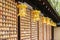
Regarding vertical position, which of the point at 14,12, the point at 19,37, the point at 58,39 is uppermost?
the point at 14,12

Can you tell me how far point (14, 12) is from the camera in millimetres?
5629

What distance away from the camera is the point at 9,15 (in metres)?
5.14

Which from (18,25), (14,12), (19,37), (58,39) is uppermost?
(14,12)

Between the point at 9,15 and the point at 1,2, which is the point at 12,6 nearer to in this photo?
the point at 9,15

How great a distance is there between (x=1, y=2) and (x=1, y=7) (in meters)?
0.12

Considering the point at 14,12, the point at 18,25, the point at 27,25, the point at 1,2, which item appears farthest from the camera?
→ the point at 27,25

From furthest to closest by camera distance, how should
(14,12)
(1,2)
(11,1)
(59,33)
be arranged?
(59,33) < (14,12) < (11,1) < (1,2)

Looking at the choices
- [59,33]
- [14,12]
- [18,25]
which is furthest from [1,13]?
[59,33]

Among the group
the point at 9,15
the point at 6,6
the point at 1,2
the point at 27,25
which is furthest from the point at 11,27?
the point at 27,25

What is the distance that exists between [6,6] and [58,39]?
595 inches

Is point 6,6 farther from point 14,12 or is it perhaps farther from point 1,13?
point 14,12

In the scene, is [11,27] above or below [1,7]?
below

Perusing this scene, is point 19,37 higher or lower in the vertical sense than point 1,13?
lower

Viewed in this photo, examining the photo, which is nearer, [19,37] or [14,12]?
[14,12]
